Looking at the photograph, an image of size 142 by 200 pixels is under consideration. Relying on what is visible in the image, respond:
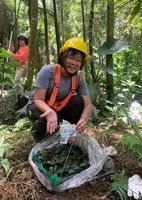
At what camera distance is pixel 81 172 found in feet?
9.84

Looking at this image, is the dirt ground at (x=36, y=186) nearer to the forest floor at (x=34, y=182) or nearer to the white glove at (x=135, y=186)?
the forest floor at (x=34, y=182)

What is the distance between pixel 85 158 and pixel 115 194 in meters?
0.60

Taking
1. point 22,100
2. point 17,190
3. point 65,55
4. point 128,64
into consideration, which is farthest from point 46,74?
point 128,64

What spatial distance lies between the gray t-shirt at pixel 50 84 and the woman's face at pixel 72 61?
0.18 metres

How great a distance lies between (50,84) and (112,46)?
2.98 metres

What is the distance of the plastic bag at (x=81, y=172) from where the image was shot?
290 cm

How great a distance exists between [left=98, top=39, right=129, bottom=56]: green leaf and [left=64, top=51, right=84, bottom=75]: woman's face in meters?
2.64

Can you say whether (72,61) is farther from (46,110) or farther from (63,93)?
(46,110)

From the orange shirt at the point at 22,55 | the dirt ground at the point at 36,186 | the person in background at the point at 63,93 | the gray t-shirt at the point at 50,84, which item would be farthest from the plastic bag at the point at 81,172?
the orange shirt at the point at 22,55

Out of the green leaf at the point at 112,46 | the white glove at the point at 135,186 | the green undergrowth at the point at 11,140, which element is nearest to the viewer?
the white glove at the point at 135,186

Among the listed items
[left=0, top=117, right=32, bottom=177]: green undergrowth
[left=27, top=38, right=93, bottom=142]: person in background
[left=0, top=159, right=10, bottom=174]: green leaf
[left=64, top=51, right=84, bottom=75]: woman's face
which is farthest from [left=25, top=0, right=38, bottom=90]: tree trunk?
[left=0, top=159, right=10, bottom=174]: green leaf

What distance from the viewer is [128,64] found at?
32.7 ft

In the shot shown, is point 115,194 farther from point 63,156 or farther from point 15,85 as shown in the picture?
point 15,85

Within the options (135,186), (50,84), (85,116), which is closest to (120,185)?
(135,186)
